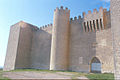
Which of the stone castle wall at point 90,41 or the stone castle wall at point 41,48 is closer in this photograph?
the stone castle wall at point 90,41

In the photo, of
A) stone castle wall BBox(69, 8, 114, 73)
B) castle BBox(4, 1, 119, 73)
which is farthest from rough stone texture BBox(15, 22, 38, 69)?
stone castle wall BBox(69, 8, 114, 73)

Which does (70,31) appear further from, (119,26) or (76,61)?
(119,26)

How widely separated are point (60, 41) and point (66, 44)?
87 centimetres

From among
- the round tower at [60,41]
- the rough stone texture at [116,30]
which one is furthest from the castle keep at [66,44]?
the rough stone texture at [116,30]

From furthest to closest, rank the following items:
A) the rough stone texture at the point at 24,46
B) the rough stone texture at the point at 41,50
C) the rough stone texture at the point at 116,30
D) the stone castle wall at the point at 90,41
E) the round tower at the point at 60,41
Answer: the rough stone texture at the point at 24,46
the rough stone texture at the point at 41,50
the round tower at the point at 60,41
the stone castle wall at the point at 90,41
the rough stone texture at the point at 116,30

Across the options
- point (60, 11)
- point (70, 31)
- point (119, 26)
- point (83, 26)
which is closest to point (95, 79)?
point (119, 26)

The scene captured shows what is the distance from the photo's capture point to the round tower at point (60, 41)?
1350 centimetres

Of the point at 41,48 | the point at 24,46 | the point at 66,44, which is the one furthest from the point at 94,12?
the point at 24,46

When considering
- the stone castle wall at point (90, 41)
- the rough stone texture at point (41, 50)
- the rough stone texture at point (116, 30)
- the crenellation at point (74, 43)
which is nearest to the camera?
the rough stone texture at point (116, 30)

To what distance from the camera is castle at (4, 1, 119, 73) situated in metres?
11.8

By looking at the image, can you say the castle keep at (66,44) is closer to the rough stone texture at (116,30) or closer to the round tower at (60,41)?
the round tower at (60,41)

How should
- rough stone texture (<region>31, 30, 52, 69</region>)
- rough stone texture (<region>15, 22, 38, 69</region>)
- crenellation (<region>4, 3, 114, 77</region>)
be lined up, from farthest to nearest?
1. rough stone texture (<region>15, 22, 38, 69</region>)
2. rough stone texture (<region>31, 30, 52, 69</region>)
3. crenellation (<region>4, 3, 114, 77</region>)

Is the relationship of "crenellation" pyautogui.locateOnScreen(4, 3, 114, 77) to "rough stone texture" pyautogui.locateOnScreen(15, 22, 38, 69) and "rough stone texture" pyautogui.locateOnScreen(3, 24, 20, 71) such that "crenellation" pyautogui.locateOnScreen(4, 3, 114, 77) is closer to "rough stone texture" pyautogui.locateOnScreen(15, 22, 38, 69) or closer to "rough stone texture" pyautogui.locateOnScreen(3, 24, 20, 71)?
"rough stone texture" pyautogui.locateOnScreen(15, 22, 38, 69)

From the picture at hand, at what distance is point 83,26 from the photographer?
13.5 meters
